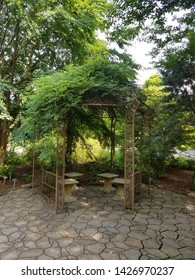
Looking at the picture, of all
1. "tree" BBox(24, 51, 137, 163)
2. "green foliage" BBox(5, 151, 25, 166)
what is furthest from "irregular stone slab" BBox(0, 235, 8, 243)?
"green foliage" BBox(5, 151, 25, 166)

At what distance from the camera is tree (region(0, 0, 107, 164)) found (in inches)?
262

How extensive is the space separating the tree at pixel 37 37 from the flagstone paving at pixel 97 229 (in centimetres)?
335

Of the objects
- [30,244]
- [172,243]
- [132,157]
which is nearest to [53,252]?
[30,244]

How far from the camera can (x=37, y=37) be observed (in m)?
7.65

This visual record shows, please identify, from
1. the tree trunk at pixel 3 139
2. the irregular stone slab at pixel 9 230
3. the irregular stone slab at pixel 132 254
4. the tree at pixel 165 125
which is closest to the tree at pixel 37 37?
the tree trunk at pixel 3 139

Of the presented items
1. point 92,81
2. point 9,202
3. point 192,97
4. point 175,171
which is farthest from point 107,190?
point 175,171

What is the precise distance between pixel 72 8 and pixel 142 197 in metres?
6.77

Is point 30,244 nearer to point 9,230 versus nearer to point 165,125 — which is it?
point 9,230

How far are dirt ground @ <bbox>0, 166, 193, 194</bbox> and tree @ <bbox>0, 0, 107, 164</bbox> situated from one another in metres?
1.12

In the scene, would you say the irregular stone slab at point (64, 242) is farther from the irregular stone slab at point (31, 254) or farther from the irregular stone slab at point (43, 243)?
the irregular stone slab at point (31, 254)

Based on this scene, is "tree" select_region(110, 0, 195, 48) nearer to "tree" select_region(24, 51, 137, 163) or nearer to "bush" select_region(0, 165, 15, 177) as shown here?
"tree" select_region(24, 51, 137, 163)

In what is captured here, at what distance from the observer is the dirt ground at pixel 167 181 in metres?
6.83

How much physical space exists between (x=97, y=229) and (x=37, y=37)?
7007 millimetres
